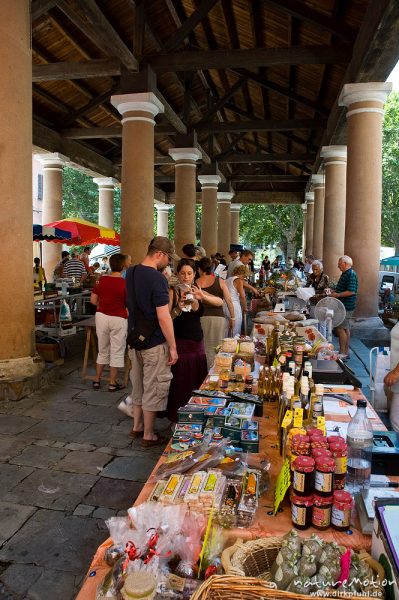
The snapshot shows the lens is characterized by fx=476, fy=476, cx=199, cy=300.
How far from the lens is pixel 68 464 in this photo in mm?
3953

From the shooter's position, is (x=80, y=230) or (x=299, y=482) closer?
(x=299, y=482)

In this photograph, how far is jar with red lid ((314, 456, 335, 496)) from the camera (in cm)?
170

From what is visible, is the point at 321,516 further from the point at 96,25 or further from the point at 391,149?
the point at 391,149

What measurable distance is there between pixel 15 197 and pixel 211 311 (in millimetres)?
2648

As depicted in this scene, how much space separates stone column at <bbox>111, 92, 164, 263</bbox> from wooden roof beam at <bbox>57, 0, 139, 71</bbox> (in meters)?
0.76

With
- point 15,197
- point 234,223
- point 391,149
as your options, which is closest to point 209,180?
point 234,223

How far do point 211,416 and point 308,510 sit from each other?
0.94 m

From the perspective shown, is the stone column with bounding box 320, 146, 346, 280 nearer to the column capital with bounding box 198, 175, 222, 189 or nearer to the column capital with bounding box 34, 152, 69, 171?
the column capital with bounding box 198, 175, 222, 189

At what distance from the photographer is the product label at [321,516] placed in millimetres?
1724

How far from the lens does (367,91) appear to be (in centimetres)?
838

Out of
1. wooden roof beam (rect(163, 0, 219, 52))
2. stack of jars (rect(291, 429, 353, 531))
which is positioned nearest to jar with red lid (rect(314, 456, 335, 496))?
stack of jars (rect(291, 429, 353, 531))

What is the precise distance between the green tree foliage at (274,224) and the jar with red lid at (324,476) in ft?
123

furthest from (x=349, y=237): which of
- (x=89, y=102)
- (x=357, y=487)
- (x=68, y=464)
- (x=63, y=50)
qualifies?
(x=89, y=102)

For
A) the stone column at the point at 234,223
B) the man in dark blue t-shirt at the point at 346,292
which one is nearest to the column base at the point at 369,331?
the man in dark blue t-shirt at the point at 346,292
